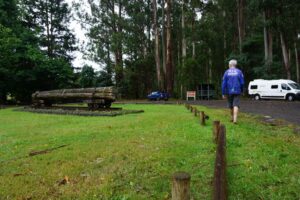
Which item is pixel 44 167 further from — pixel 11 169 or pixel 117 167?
pixel 117 167

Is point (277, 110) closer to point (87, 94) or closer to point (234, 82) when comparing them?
point (234, 82)

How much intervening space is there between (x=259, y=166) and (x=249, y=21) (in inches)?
1815

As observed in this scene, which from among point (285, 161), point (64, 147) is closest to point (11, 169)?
point (64, 147)

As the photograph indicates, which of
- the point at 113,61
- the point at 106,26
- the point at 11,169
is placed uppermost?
the point at 106,26

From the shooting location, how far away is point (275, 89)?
103 feet

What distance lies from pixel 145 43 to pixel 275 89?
70.0 feet

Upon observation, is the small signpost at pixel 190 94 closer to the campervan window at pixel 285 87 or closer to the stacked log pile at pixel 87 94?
the campervan window at pixel 285 87

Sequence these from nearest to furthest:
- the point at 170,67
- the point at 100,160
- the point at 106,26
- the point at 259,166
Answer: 1. the point at 259,166
2. the point at 100,160
3. the point at 170,67
4. the point at 106,26

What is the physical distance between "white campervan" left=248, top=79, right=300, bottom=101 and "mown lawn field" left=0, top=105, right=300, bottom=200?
24638mm

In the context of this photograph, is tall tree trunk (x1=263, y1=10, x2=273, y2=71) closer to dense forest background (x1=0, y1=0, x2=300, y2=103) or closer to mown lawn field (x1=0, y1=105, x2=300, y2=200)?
dense forest background (x1=0, y1=0, x2=300, y2=103)

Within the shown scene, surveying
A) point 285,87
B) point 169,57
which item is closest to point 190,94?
point 169,57

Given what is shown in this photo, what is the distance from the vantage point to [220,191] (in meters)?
2.93

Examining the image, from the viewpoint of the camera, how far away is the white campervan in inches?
1182

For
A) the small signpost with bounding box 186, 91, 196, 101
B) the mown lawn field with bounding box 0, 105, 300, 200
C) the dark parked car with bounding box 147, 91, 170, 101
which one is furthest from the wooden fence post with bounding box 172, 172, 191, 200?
the small signpost with bounding box 186, 91, 196, 101
